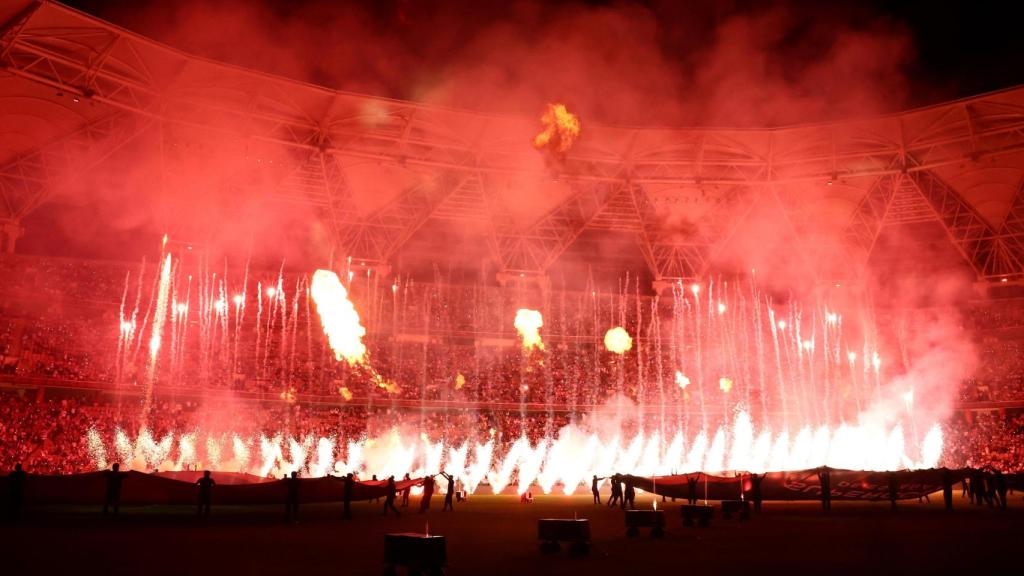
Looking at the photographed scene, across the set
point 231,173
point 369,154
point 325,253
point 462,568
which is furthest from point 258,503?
point 325,253

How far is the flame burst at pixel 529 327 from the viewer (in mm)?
35594

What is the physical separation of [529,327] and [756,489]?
20.7m

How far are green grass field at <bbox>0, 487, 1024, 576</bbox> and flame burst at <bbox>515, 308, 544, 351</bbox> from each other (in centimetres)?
2216

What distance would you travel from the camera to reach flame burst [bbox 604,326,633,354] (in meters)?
35.5

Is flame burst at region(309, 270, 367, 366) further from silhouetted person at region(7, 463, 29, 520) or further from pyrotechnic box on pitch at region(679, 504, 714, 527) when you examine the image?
pyrotechnic box on pitch at region(679, 504, 714, 527)

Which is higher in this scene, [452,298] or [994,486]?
[452,298]

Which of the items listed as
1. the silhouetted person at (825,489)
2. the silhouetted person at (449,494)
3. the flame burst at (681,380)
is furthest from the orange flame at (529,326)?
the silhouetted person at (825,489)

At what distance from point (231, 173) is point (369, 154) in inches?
222

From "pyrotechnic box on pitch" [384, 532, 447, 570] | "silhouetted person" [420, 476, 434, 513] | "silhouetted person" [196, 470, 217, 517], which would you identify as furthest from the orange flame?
"pyrotechnic box on pitch" [384, 532, 447, 570]

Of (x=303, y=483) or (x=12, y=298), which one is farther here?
(x=12, y=298)

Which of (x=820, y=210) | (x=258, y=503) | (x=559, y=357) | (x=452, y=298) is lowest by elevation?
(x=258, y=503)

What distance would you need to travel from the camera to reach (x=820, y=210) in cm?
3008

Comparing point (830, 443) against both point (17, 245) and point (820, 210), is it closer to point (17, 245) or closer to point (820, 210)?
point (820, 210)

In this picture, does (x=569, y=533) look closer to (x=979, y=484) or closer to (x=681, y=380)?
(x=979, y=484)
